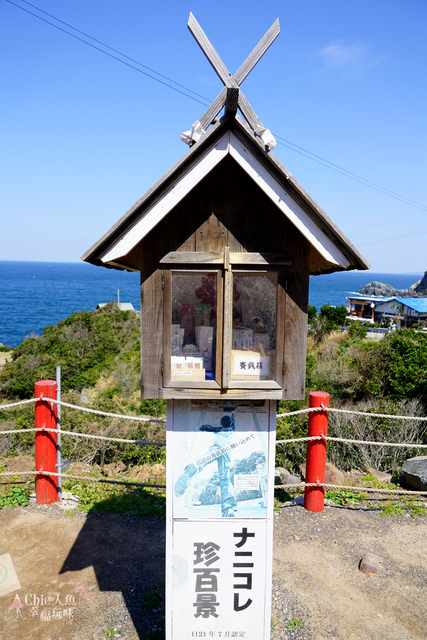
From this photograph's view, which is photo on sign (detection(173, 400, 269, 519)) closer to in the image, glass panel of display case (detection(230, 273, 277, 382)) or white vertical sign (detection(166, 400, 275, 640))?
white vertical sign (detection(166, 400, 275, 640))

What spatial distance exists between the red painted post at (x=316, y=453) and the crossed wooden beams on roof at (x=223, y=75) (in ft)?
9.34

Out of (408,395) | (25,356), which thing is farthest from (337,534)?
(25,356)

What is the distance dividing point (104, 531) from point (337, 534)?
2232 millimetres

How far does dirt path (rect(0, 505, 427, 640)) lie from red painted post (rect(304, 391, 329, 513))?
0.16m

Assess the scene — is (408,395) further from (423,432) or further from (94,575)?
(94,575)

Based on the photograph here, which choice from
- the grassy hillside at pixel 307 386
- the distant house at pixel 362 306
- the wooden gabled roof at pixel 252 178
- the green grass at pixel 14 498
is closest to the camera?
the wooden gabled roof at pixel 252 178

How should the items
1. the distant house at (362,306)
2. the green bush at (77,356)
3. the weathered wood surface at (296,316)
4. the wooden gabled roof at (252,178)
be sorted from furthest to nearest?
the distant house at (362,306), the green bush at (77,356), the weathered wood surface at (296,316), the wooden gabled roof at (252,178)

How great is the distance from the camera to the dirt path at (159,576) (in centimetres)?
300

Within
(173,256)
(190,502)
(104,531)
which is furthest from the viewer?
(104,531)

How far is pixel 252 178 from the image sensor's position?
225 centimetres

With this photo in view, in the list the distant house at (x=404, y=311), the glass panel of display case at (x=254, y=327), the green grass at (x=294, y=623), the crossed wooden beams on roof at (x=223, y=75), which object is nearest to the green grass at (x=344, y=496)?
→ the green grass at (x=294, y=623)

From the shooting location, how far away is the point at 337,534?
414 cm

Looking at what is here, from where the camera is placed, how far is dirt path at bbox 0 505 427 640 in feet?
9.83

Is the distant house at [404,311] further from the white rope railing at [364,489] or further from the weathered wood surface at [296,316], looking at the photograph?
the weathered wood surface at [296,316]
